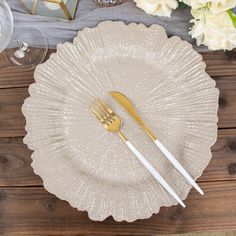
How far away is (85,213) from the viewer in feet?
2.40

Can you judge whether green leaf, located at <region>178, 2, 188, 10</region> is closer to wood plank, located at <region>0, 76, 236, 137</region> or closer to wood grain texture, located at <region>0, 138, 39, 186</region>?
wood plank, located at <region>0, 76, 236, 137</region>

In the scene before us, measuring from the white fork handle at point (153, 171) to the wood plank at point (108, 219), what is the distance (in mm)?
40

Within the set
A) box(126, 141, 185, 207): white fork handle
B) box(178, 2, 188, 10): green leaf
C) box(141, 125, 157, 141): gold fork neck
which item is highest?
box(178, 2, 188, 10): green leaf

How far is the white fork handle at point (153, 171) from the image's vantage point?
2.27ft

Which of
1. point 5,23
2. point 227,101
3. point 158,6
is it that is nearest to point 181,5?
point 158,6

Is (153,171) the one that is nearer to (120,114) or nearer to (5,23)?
(120,114)

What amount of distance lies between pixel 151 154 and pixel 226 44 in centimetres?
20

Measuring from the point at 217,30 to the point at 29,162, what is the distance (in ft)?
1.16

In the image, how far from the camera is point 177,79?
2.39 feet

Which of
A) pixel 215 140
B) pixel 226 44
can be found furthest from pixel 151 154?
pixel 226 44

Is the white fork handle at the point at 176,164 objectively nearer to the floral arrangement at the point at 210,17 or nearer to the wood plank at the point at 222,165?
the wood plank at the point at 222,165

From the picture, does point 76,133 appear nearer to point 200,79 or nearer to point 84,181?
point 84,181

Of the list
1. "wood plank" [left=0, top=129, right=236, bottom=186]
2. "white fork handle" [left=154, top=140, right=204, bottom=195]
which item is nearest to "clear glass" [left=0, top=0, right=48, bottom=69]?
"wood plank" [left=0, top=129, right=236, bottom=186]

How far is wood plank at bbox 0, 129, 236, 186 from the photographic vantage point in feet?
2.39
